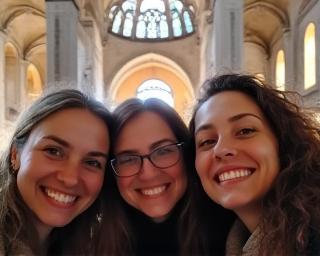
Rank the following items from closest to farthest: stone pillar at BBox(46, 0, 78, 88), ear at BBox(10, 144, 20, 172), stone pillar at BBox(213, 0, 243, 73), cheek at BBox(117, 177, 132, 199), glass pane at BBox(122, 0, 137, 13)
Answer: ear at BBox(10, 144, 20, 172)
cheek at BBox(117, 177, 132, 199)
stone pillar at BBox(213, 0, 243, 73)
stone pillar at BBox(46, 0, 78, 88)
glass pane at BBox(122, 0, 137, 13)

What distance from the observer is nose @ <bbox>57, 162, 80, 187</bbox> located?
5.90 ft

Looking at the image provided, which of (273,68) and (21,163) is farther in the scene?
(273,68)

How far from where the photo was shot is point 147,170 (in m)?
1.98

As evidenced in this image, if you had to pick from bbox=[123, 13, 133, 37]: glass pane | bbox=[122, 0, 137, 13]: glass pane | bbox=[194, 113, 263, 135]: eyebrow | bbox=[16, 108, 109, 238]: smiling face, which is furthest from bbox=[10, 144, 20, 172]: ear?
bbox=[122, 0, 137, 13]: glass pane

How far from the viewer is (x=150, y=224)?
219cm

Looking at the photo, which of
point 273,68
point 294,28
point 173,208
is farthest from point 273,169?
point 273,68

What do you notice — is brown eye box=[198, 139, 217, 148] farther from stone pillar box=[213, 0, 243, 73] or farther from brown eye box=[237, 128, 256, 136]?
stone pillar box=[213, 0, 243, 73]

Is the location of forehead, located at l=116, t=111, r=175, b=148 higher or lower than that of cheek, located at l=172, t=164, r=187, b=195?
higher

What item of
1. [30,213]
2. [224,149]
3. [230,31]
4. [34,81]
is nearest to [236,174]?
[224,149]

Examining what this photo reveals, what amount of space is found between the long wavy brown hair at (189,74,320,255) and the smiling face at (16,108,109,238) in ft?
1.68

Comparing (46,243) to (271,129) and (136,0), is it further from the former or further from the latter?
(136,0)

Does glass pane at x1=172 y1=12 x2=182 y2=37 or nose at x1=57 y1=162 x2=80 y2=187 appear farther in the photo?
glass pane at x1=172 y1=12 x2=182 y2=37

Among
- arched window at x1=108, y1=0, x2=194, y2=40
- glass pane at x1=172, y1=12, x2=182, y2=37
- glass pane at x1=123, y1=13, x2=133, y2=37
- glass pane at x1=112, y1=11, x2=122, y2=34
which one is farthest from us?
glass pane at x1=172, y1=12, x2=182, y2=37

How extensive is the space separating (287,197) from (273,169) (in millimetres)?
119
